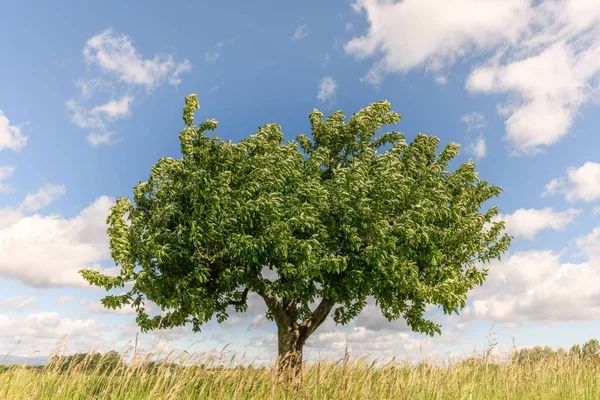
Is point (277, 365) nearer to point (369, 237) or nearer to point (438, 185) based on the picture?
point (369, 237)

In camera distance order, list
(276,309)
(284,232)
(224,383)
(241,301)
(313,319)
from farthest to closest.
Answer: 1. (313,319)
2. (241,301)
3. (276,309)
4. (284,232)
5. (224,383)

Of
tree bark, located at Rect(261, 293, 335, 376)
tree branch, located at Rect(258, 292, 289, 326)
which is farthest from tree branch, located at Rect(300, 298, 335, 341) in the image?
tree branch, located at Rect(258, 292, 289, 326)

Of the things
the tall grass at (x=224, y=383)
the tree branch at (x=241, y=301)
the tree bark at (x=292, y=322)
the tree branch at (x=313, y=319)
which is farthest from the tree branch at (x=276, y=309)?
the tall grass at (x=224, y=383)

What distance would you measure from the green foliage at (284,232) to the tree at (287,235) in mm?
60

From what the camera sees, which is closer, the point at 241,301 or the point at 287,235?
the point at 287,235

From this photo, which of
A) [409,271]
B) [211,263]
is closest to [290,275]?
[211,263]

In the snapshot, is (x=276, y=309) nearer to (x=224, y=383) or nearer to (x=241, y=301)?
(x=241, y=301)

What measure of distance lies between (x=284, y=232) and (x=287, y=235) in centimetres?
33

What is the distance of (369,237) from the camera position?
20.8 meters

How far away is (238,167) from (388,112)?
1020cm

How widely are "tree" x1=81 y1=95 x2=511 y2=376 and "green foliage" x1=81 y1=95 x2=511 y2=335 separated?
60 mm

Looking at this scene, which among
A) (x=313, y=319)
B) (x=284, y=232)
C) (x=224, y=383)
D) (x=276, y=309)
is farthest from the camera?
(x=313, y=319)

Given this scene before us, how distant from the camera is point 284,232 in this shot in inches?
747

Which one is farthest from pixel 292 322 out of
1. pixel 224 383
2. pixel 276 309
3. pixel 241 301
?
pixel 224 383
